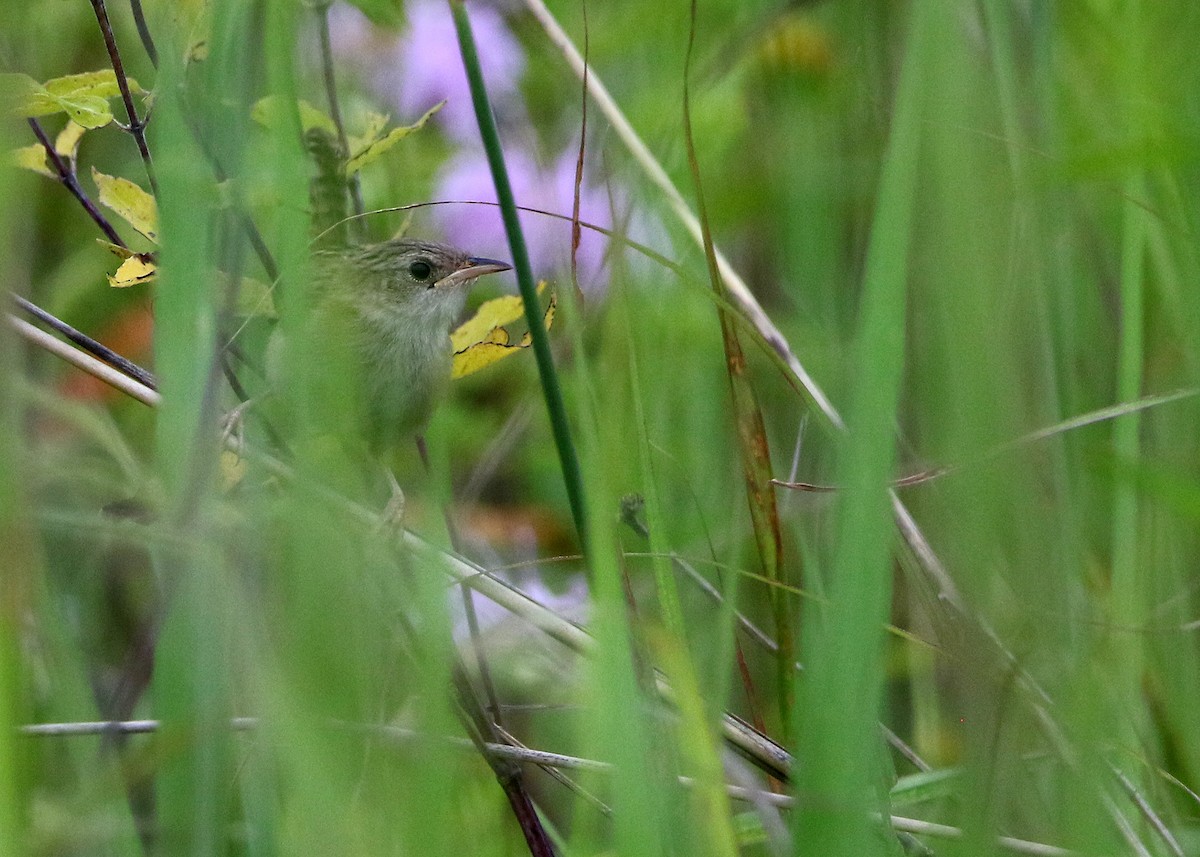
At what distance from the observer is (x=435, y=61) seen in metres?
2.62

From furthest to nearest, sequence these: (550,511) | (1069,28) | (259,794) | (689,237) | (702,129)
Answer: (550,511), (702,129), (1069,28), (689,237), (259,794)

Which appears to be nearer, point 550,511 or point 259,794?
point 259,794

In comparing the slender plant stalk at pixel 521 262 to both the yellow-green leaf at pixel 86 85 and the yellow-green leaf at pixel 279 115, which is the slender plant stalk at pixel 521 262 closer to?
the yellow-green leaf at pixel 279 115

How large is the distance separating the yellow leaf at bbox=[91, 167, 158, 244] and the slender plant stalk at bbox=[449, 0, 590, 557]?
2.20 feet

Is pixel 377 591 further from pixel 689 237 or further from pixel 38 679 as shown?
pixel 38 679

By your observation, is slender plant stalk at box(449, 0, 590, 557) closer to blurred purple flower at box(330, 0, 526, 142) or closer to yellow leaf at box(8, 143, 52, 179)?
yellow leaf at box(8, 143, 52, 179)

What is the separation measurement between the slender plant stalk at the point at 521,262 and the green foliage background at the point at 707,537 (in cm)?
3

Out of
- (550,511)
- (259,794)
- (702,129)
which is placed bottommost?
(550,511)

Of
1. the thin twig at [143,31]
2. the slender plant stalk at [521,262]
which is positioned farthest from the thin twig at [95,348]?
the slender plant stalk at [521,262]

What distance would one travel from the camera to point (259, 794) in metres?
1.04

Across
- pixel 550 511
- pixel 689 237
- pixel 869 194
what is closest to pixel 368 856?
pixel 689 237

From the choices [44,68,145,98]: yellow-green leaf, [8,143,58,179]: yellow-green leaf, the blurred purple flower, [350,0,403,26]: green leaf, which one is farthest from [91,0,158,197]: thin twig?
the blurred purple flower

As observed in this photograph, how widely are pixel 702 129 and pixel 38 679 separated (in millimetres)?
1552

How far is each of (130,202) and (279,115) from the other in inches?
24.8
